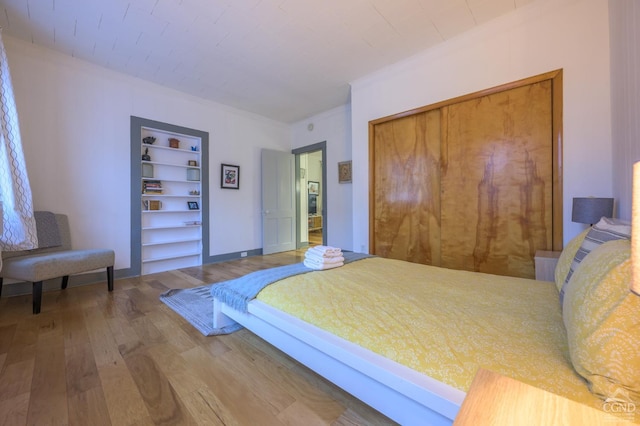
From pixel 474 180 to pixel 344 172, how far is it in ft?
7.20

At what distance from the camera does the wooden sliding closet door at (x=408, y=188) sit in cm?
300

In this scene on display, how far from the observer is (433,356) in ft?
3.04

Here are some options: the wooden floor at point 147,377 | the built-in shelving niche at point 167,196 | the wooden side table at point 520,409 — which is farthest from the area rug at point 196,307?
the wooden side table at point 520,409

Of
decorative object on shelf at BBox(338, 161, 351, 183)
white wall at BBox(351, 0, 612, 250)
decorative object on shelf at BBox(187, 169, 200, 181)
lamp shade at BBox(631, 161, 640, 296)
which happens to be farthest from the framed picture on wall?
lamp shade at BBox(631, 161, 640, 296)

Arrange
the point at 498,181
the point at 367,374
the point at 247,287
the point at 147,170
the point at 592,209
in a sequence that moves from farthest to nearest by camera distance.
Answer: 1. the point at 147,170
2. the point at 498,181
3. the point at 592,209
4. the point at 247,287
5. the point at 367,374

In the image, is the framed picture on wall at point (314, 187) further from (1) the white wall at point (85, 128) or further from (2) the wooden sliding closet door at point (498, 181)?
(2) the wooden sliding closet door at point (498, 181)

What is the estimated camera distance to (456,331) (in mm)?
1050

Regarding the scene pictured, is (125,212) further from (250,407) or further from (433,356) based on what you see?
(433,356)

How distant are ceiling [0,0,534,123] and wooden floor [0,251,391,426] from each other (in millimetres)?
2783

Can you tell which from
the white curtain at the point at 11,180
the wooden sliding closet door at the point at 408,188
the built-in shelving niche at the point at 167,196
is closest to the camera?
the white curtain at the point at 11,180

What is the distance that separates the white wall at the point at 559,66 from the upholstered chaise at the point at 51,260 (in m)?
4.05

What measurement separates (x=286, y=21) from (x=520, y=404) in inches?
121

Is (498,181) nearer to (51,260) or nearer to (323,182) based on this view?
(323,182)

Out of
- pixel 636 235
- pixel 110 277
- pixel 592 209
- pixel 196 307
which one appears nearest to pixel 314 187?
pixel 110 277
